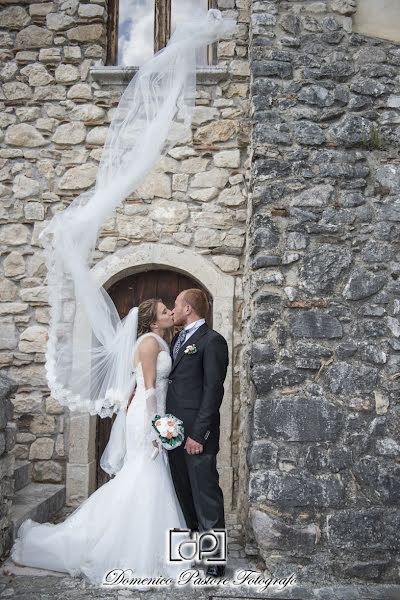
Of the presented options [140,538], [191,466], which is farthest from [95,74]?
[140,538]

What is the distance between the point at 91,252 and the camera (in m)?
4.16

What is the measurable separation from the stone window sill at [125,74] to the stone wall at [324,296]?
4.09 feet

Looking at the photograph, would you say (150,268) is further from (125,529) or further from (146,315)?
(125,529)

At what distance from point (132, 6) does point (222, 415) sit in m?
4.33

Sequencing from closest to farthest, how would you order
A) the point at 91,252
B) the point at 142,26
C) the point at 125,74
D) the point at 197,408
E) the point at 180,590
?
the point at 180,590
the point at 197,408
the point at 91,252
the point at 125,74
the point at 142,26

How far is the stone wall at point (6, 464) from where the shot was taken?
3744mm

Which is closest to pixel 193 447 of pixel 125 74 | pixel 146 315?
pixel 146 315

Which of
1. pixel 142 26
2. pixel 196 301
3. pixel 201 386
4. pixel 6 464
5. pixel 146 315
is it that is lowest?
pixel 6 464

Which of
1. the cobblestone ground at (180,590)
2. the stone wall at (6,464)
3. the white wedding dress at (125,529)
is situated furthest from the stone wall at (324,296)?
the stone wall at (6,464)

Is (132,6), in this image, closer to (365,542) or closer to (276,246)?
(276,246)

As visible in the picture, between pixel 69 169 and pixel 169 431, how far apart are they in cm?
315

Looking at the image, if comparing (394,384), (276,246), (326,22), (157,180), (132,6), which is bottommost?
(394,384)

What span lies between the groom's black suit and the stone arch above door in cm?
134

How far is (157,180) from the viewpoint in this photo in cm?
566
